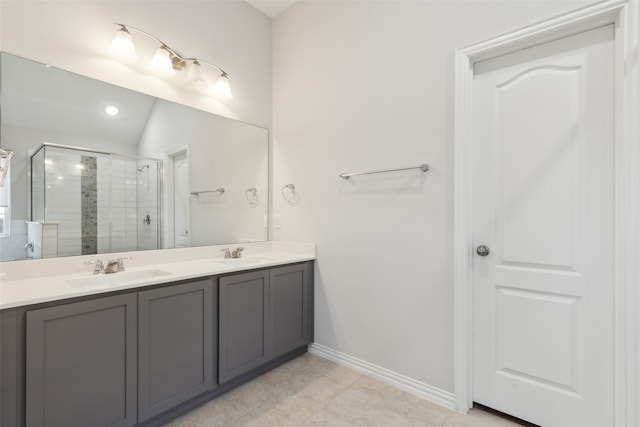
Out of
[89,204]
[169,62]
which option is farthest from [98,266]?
[169,62]

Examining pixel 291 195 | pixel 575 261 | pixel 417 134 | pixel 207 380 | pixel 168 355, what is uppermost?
pixel 417 134

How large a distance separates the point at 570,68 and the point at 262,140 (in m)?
2.16

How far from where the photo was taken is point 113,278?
1646 millimetres

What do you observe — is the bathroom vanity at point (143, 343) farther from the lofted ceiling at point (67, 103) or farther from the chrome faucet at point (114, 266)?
the lofted ceiling at point (67, 103)

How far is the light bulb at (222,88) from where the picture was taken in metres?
2.36

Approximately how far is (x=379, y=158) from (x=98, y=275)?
1841mm

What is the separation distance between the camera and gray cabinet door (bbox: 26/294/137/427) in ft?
4.00

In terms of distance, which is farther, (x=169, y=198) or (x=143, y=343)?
(x=169, y=198)

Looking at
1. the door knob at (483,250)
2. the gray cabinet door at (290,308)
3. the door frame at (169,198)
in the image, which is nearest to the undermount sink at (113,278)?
the door frame at (169,198)

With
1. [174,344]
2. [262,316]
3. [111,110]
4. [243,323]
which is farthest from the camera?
[262,316]

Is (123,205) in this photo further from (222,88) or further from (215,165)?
(222,88)

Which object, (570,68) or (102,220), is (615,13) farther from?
(102,220)

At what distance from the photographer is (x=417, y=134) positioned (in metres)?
1.94

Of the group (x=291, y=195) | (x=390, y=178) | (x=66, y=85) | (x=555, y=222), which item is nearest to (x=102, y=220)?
(x=66, y=85)
